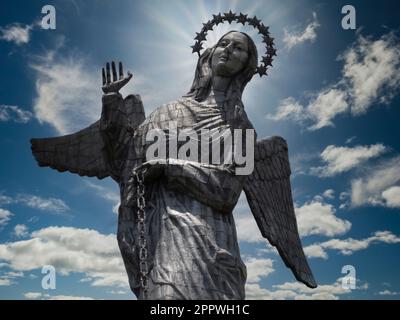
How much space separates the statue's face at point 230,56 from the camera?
48.1 ft

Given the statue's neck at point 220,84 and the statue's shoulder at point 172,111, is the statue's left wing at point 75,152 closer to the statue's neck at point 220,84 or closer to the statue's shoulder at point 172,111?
the statue's shoulder at point 172,111

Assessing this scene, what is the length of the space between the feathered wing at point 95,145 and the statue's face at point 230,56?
1769 mm

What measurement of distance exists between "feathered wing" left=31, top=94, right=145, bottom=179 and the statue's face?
5.80ft

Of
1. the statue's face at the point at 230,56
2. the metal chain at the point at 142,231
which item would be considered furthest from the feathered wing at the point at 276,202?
the metal chain at the point at 142,231

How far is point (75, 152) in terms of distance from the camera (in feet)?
49.2

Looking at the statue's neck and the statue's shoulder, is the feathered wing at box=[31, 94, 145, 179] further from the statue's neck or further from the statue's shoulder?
the statue's neck

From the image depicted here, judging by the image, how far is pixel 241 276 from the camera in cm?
1259

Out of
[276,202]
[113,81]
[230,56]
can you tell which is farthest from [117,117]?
[276,202]

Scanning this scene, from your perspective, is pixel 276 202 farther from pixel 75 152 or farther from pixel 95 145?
pixel 75 152

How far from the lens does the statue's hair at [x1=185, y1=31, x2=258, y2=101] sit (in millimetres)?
14750

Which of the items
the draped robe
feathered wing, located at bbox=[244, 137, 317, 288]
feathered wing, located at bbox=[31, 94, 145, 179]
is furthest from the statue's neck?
feathered wing, located at bbox=[31, 94, 145, 179]

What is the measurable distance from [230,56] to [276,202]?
3130 millimetres
